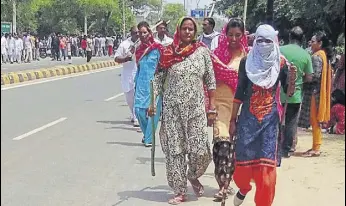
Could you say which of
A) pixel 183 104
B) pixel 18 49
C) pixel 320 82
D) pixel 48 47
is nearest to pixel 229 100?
pixel 183 104

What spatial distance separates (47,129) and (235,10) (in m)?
9.99

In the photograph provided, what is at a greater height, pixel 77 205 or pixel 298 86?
pixel 298 86

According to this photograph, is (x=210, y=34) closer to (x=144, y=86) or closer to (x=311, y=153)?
(x=144, y=86)

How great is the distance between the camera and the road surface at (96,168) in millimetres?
6258

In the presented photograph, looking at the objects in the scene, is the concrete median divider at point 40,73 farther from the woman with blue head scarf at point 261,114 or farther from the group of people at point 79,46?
the woman with blue head scarf at point 261,114

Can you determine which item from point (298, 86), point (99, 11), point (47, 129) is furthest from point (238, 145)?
point (99, 11)

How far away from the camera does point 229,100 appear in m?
6.01

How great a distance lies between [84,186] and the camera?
6695mm

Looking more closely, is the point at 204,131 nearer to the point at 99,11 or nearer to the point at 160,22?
the point at 160,22

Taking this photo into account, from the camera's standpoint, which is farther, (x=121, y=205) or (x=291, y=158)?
(x=291, y=158)

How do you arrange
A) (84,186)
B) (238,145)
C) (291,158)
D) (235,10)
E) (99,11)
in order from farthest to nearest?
(99,11), (235,10), (291,158), (84,186), (238,145)

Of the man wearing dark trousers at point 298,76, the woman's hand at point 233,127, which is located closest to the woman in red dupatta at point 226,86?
the woman's hand at point 233,127

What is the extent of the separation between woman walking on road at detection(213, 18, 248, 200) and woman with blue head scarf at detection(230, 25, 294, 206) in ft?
1.82

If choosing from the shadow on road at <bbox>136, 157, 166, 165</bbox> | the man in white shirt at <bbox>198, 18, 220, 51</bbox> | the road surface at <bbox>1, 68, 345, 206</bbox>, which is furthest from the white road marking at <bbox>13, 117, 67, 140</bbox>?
the man in white shirt at <bbox>198, 18, 220, 51</bbox>
